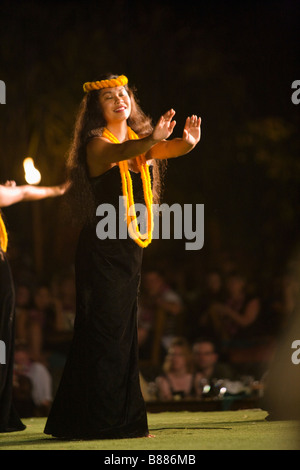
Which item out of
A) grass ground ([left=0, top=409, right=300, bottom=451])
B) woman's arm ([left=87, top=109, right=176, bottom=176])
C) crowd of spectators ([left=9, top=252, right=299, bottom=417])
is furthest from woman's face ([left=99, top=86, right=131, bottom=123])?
crowd of spectators ([left=9, top=252, right=299, bottom=417])

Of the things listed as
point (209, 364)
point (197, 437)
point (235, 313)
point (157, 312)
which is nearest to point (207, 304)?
point (235, 313)

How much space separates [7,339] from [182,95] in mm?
4956

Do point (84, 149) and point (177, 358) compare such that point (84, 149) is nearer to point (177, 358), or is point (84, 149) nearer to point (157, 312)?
point (177, 358)

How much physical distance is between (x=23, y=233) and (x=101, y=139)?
670 cm

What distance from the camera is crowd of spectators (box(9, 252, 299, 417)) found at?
25.0 ft

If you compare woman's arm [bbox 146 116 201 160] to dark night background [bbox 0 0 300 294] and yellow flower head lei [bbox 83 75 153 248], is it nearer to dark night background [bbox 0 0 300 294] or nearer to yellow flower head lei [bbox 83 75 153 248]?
yellow flower head lei [bbox 83 75 153 248]

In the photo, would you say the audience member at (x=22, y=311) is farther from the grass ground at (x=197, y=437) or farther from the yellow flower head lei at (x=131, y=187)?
the yellow flower head lei at (x=131, y=187)

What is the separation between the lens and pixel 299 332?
550 cm

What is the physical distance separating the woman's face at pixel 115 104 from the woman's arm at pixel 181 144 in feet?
0.76

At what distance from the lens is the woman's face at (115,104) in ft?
16.1

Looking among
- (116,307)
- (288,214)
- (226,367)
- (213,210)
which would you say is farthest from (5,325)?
(288,214)

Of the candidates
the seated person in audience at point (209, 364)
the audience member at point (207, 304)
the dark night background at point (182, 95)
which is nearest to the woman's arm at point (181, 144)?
the seated person in audience at point (209, 364)

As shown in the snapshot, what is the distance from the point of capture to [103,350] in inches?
185

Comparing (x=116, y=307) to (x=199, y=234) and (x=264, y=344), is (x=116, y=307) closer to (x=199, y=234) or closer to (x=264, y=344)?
(x=264, y=344)
